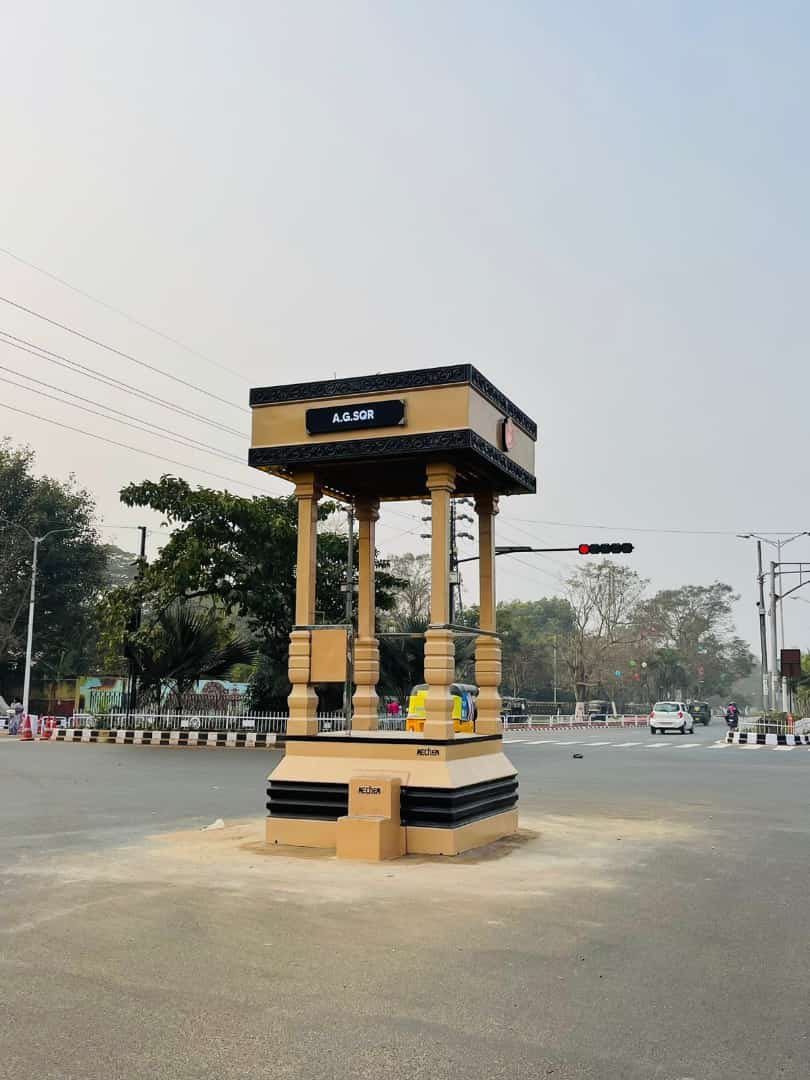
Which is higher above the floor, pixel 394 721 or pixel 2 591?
pixel 2 591

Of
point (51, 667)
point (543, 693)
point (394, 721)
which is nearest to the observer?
point (394, 721)

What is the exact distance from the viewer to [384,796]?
827 centimetres

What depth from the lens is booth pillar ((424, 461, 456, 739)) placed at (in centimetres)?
879

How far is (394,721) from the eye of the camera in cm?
2925

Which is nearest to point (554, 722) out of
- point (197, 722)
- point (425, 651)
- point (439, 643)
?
point (197, 722)

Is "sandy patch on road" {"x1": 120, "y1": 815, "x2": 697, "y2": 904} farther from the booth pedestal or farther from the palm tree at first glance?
the palm tree

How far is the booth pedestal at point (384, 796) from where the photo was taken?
27.0ft

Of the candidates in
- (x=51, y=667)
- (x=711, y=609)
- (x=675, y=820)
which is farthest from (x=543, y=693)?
(x=675, y=820)

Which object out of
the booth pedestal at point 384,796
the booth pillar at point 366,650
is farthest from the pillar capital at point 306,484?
the booth pedestal at point 384,796

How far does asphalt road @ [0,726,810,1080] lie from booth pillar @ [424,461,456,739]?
1228mm

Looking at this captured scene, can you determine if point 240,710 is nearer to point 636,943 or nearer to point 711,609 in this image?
point 636,943

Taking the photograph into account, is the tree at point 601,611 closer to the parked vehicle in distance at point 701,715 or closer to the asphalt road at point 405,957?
the parked vehicle in distance at point 701,715

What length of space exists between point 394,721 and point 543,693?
51617mm

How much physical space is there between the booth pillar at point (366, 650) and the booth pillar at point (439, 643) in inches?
70.8
